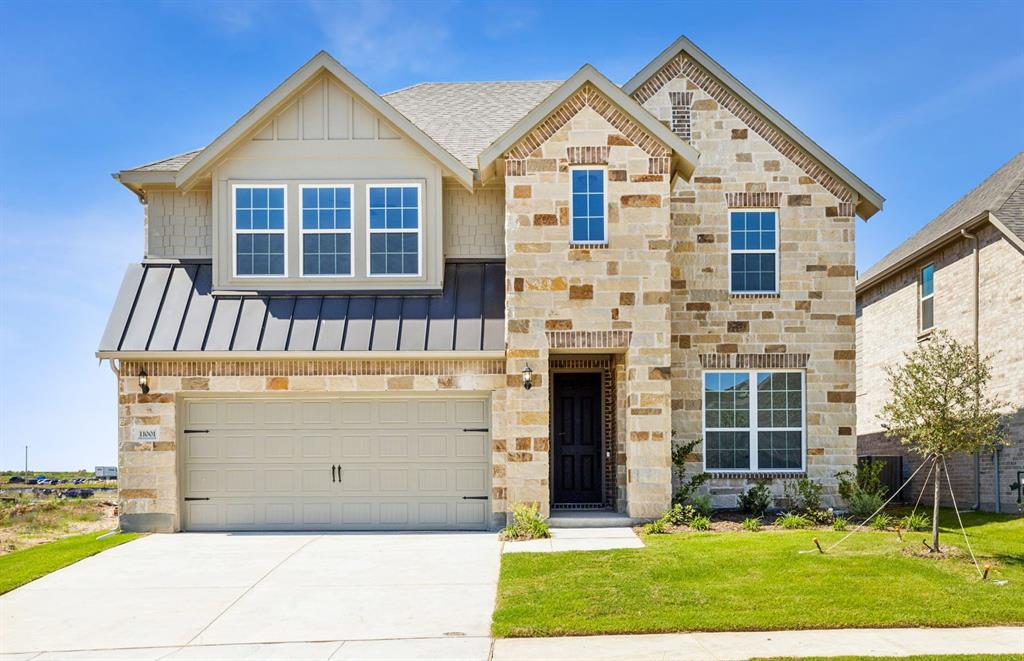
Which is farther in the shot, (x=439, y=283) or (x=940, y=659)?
(x=439, y=283)

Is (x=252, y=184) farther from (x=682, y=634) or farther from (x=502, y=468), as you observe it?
(x=682, y=634)

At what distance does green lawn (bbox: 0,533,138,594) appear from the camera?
12.0 meters

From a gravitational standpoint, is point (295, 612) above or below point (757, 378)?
below

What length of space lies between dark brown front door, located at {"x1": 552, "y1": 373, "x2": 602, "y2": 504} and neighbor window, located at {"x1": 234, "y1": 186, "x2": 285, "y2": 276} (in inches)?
227

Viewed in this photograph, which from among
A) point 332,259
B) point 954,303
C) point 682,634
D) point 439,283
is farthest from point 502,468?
point 954,303

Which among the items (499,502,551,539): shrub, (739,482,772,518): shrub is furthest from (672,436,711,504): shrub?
(499,502,551,539): shrub

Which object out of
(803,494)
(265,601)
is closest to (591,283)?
(803,494)

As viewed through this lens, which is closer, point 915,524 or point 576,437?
point 915,524

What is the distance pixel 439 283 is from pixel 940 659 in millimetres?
10212

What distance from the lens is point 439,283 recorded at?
15805 mm

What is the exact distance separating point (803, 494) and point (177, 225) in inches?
498

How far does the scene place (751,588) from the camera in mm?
10281

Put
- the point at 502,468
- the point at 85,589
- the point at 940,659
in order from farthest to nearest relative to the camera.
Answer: the point at 502,468, the point at 85,589, the point at 940,659

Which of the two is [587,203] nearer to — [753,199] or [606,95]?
[606,95]
